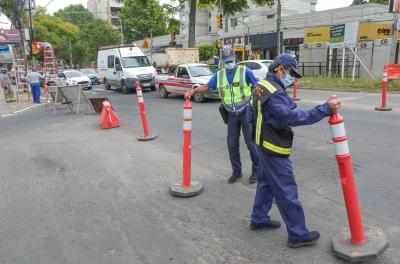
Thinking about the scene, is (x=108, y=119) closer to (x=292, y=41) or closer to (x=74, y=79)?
(x=74, y=79)

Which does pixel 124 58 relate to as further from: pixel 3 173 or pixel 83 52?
pixel 83 52

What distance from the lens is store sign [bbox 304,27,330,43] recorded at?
88.6 ft

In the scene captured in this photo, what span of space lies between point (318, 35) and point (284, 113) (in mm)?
26573

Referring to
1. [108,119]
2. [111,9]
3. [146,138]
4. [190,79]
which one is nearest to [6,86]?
[190,79]

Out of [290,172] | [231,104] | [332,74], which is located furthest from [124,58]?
[290,172]

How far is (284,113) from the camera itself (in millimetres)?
3234

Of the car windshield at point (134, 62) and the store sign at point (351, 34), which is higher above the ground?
the store sign at point (351, 34)

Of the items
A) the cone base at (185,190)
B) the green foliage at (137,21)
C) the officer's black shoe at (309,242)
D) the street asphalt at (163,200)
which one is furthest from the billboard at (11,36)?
the green foliage at (137,21)

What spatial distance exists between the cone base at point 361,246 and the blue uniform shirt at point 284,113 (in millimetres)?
1115

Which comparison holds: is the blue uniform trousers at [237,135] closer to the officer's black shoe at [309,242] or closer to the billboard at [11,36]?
the officer's black shoe at [309,242]

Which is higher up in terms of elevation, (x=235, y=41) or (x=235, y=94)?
(x=235, y=41)

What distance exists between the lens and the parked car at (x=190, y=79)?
49.4 feet

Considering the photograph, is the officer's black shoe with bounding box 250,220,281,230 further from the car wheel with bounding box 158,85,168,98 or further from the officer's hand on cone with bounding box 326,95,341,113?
the car wheel with bounding box 158,85,168,98

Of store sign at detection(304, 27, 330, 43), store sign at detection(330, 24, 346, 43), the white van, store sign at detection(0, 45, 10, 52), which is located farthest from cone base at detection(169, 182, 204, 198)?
store sign at detection(304, 27, 330, 43)
